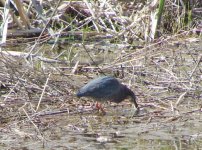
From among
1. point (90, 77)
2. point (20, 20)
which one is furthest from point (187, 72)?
point (20, 20)

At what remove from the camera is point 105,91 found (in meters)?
6.12

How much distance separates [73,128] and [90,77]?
167 centimetres

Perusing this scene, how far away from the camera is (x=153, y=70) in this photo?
7.50m

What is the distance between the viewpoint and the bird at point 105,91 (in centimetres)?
600

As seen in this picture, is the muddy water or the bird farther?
the bird

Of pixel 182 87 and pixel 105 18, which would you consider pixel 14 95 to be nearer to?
pixel 182 87

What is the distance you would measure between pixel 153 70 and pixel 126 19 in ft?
6.47

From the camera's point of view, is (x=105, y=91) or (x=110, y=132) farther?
(x=105, y=91)

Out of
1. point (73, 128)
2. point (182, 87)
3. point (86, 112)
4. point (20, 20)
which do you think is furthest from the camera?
point (20, 20)

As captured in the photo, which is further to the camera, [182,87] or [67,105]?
[182,87]

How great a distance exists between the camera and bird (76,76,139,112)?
6000 mm

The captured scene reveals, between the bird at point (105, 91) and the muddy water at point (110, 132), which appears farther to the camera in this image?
the bird at point (105, 91)

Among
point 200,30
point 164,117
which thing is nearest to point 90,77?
point 164,117

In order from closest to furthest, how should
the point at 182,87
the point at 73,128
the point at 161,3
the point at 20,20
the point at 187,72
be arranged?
the point at 73,128 < the point at 182,87 < the point at 187,72 < the point at 161,3 < the point at 20,20
